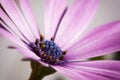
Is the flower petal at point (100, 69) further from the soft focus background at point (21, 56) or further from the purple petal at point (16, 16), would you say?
the soft focus background at point (21, 56)

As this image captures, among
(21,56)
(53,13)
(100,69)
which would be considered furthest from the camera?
(21,56)

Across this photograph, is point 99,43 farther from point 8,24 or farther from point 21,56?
point 21,56

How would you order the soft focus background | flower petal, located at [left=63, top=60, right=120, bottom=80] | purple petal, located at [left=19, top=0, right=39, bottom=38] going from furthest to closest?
the soft focus background, purple petal, located at [left=19, top=0, right=39, bottom=38], flower petal, located at [left=63, top=60, right=120, bottom=80]

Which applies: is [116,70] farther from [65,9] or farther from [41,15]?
[41,15]

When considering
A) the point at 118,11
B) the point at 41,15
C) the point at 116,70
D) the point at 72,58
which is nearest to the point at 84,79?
the point at 116,70

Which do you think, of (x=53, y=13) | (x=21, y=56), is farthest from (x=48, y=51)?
(x=21, y=56)

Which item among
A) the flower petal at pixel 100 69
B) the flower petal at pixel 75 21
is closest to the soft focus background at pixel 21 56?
the flower petal at pixel 75 21

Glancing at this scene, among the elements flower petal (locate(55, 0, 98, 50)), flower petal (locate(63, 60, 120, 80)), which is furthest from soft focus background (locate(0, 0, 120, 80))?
flower petal (locate(63, 60, 120, 80))

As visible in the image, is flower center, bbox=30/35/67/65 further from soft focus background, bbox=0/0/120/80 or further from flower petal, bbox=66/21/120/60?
soft focus background, bbox=0/0/120/80
